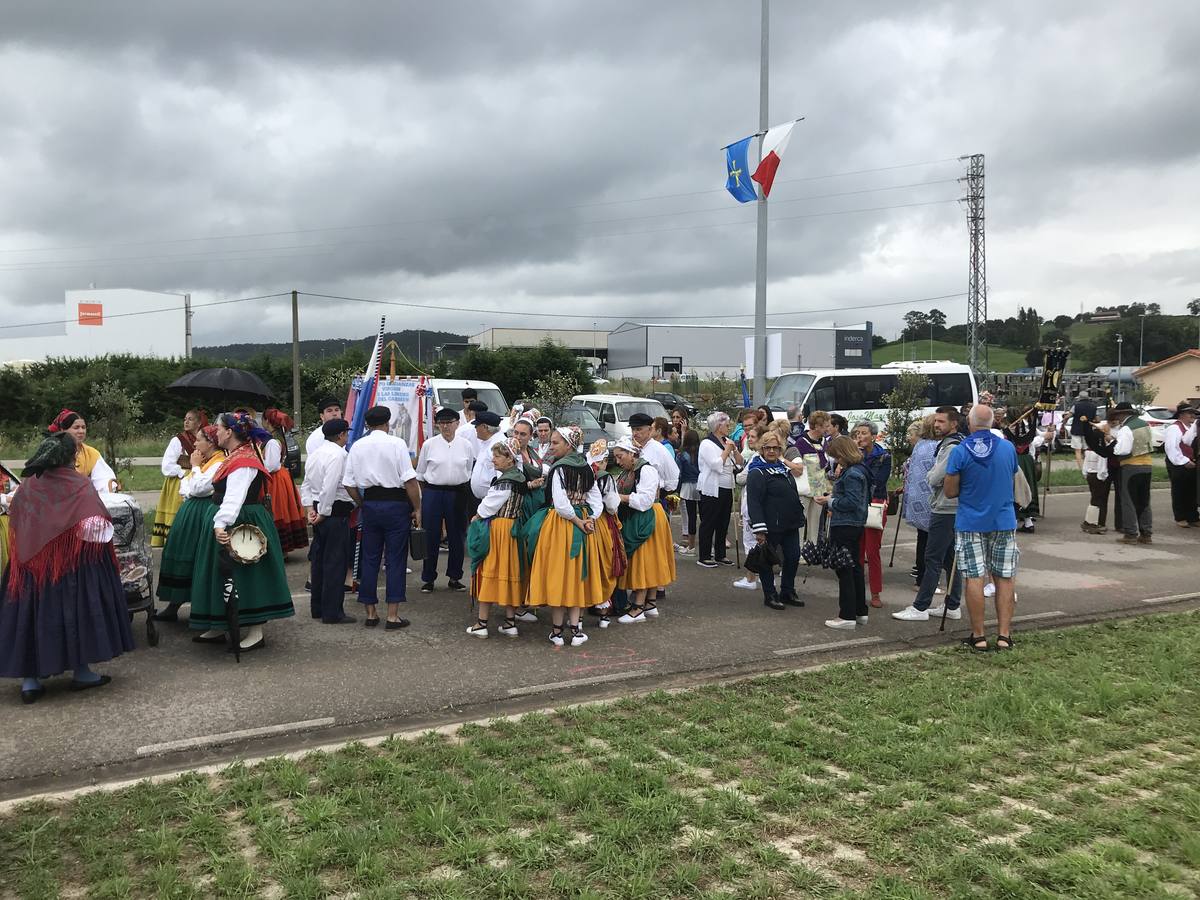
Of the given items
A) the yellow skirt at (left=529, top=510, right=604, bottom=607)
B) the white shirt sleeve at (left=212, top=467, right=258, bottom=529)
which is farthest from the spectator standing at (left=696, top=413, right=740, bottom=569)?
the white shirt sleeve at (left=212, top=467, right=258, bottom=529)

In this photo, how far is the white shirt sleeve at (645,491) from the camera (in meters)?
7.22

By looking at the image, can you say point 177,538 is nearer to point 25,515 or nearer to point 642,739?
point 25,515

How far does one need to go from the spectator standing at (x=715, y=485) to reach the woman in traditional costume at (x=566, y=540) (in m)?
3.07

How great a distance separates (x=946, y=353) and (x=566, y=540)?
9560cm

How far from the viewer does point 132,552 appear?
20.5 ft

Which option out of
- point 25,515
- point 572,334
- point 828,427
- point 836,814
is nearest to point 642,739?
point 836,814

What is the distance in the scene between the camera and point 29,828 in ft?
12.3

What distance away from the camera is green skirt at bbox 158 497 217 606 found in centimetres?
641

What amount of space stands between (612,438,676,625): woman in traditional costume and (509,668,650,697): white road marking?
4.34ft

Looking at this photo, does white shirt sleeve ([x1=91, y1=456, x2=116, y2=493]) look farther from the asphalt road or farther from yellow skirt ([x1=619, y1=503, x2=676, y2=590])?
yellow skirt ([x1=619, y1=503, x2=676, y2=590])

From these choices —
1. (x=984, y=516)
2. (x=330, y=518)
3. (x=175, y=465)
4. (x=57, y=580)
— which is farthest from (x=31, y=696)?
(x=984, y=516)

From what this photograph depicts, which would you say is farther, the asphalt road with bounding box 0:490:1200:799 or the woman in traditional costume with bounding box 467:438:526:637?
the woman in traditional costume with bounding box 467:438:526:637

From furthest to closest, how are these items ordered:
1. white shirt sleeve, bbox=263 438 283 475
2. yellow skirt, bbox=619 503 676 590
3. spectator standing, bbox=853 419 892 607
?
1. white shirt sleeve, bbox=263 438 283 475
2. spectator standing, bbox=853 419 892 607
3. yellow skirt, bbox=619 503 676 590

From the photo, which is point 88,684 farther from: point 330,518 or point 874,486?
point 874,486
